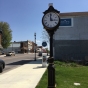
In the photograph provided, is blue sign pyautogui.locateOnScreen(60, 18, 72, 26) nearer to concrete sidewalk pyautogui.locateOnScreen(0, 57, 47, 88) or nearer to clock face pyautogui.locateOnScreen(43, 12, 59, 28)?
concrete sidewalk pyautogui.locateOnScreen(0, 57, 47, 88)

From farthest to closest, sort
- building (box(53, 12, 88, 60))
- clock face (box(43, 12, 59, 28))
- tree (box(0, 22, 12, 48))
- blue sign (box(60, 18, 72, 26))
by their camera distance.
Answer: tree (box(0, 22, 12, 48)) < blue sign (box(60, 18, 72, 26)) < building (box(53, 12, 88, 60)) < clock face (box(43, 12, 59, 28))

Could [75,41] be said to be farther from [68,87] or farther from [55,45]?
[68,87]

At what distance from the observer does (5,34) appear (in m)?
87.9

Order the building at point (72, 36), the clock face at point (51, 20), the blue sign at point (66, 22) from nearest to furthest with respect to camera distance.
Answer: the clock face at point (51, 20)
the building at point (72, 36)
the blue sign at point (66, 22)

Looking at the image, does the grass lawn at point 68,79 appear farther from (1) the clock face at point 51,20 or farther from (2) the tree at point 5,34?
(2) the tree at point 5,34

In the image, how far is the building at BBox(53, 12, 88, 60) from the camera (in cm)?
2928

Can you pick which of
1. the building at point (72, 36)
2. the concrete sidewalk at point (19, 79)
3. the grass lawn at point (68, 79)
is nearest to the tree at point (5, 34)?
the building at point (72, 36)

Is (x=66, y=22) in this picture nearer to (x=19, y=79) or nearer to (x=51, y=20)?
(x=19, y=79)

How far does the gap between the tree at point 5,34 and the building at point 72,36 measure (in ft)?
200

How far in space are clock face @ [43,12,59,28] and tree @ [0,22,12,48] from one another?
81.9 m

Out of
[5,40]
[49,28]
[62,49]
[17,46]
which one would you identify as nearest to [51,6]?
[49,28]

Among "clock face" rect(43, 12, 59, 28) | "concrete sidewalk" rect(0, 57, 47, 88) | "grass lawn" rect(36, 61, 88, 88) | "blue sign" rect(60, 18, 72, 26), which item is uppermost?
"blue sign" rect(60, 18, 72, 26)

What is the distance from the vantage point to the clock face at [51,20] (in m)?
6.95

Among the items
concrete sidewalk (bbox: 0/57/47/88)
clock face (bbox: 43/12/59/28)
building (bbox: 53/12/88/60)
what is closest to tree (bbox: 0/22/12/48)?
building (bbox: 53/12/88/60)
